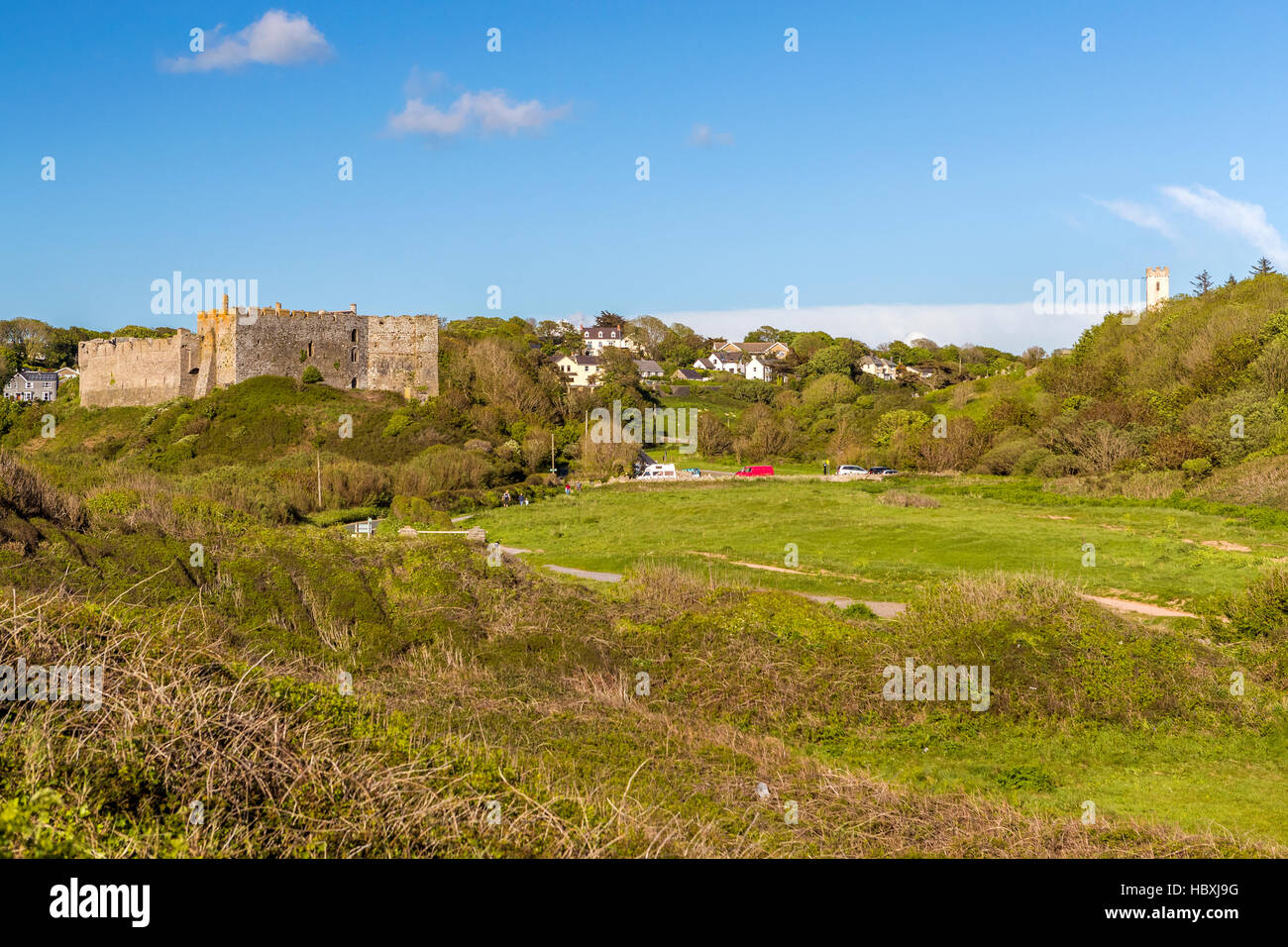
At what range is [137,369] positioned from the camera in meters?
63.2

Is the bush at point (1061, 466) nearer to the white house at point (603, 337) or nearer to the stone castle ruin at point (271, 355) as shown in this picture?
the stone castle ruin at point (271, 355)

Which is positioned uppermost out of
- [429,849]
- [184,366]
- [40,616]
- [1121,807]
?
[184,366]

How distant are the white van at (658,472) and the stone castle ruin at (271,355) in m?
14.4

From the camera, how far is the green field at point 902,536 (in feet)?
83.8

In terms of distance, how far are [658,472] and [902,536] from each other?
26192 mm

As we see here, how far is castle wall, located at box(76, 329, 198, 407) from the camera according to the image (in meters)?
61.1

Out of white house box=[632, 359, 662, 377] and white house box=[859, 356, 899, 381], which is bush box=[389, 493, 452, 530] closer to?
white house box=[632, 359, 662, 377]

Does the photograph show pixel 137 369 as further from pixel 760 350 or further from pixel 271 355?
pixel 760 350

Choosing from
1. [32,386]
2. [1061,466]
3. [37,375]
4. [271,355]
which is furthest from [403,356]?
[37,375]

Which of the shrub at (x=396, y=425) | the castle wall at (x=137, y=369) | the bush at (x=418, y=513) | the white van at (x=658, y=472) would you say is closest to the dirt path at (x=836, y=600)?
the bush at (x=418, y=513)

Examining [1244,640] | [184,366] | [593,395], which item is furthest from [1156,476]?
[184,366]

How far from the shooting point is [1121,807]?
10.9 meters
